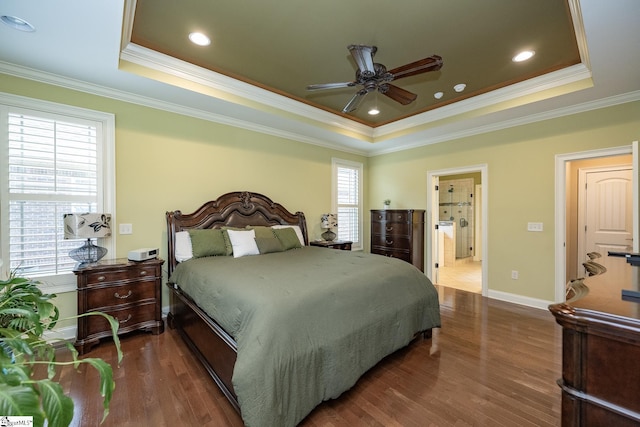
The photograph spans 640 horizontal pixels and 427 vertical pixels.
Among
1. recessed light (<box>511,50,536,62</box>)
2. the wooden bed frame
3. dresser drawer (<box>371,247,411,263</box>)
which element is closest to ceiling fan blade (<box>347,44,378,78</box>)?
recessed light (<box>511,50,536,62</box>)

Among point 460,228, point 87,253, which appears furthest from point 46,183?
point 460,228

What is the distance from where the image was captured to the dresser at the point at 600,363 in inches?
29.9

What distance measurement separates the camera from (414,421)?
66.4 inches

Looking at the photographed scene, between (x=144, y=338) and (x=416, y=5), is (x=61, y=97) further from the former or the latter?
(x=416, y=5)

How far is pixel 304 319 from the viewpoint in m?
1.68

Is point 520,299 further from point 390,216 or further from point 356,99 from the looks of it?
point 356,99

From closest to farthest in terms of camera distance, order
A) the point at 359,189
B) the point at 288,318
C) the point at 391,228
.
Result: the point at 288,318 < the point at 391,228 < the point at 359,189

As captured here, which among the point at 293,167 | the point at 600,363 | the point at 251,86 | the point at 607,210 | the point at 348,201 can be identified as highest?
the point at 251,86

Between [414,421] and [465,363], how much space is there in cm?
92

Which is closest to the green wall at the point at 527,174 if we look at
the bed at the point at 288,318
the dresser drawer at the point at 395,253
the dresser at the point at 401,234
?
the dresser at the point at 401,234

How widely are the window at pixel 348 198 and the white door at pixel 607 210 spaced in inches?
153

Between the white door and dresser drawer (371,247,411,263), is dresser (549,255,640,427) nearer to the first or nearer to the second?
dresser drawer (371,247,411,263)

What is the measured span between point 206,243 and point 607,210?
6128 mm

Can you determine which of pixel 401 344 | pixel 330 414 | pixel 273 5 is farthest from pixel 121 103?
pixel 401 344
